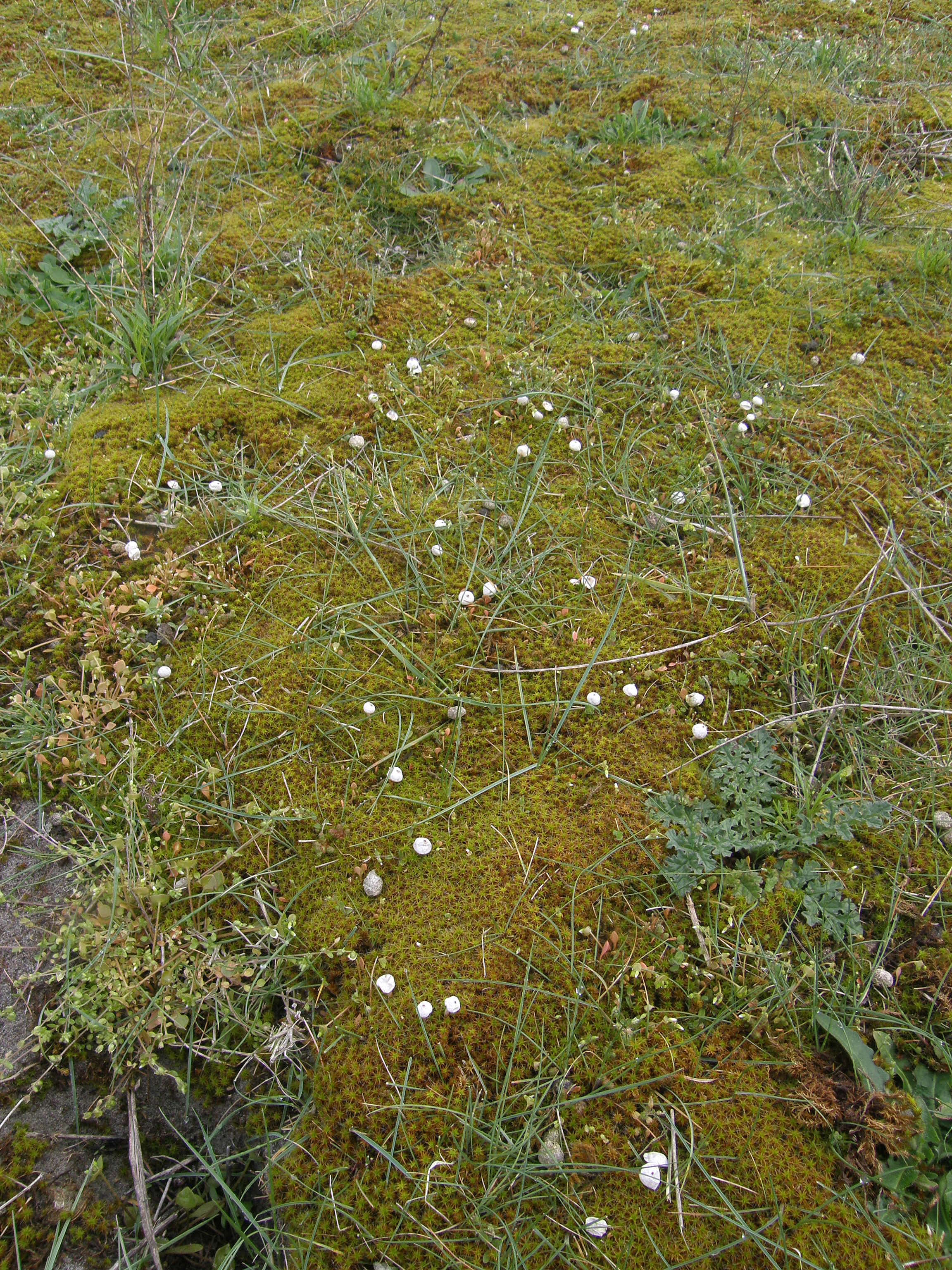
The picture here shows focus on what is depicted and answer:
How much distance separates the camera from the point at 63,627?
10.3 ft

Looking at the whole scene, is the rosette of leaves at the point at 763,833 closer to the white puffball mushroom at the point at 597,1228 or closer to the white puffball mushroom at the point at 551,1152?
the white puffball mushroom at the point at 551,1152

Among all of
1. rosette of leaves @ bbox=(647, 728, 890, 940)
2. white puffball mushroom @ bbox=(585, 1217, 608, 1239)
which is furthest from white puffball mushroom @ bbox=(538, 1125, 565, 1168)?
rosette of leaves @ bbox=(647, 728, 890, 940)

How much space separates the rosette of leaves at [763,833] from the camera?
2664mm

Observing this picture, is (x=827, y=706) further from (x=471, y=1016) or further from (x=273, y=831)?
(x=273, y=831)

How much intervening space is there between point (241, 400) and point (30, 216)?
77.5 inches

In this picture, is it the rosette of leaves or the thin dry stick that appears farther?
the rosette of leaves

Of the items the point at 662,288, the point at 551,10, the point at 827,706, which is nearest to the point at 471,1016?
the point at 827,706

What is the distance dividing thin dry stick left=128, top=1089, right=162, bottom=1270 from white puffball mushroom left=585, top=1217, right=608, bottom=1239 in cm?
119

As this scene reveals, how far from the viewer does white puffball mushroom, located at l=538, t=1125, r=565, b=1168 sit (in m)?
2.21

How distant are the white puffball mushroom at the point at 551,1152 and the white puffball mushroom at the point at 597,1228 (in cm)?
15

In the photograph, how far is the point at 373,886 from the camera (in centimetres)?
268

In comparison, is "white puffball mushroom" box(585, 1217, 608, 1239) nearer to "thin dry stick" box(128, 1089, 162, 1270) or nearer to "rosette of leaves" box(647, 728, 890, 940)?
"rosette of leaves" box(647, 728, 890, 940)

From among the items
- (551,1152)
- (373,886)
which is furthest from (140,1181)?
(551,1152)

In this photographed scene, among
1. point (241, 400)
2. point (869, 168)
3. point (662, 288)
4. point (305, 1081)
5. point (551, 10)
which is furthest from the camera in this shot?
point (551, 10)
